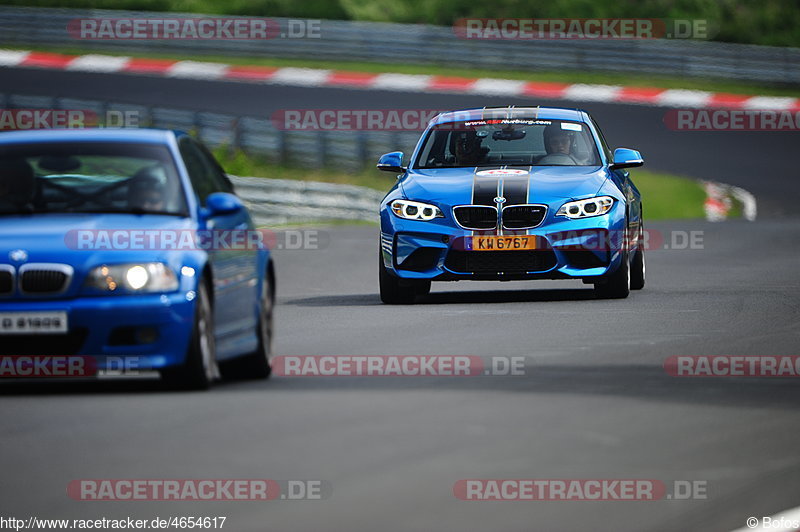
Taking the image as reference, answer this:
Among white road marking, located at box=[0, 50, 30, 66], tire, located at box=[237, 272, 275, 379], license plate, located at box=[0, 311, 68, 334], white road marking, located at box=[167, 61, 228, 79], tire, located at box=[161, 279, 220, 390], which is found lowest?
white road marking, located at box=[167, 61, 228, 79]

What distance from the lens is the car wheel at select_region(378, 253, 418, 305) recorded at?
15.2 meters

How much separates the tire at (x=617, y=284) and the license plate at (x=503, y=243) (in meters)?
0.85

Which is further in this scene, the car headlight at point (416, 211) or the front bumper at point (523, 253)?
the car headlight at point (416, 211)

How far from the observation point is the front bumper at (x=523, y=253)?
14.7 meters

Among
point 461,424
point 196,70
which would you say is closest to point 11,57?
point 196,70

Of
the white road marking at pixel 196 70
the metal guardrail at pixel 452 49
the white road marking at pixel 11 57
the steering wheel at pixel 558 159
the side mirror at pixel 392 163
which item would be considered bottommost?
the white road marking at pixel 196 70

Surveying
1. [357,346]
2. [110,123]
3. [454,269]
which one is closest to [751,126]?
[110,123]

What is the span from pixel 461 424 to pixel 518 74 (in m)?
34.3

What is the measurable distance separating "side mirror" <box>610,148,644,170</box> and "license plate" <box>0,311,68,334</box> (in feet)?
24.0

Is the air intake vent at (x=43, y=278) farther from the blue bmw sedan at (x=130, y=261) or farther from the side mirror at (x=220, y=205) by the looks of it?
the side mirror at (x=220, y=205)

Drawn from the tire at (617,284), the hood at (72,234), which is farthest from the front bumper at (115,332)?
the tire at (617,284)

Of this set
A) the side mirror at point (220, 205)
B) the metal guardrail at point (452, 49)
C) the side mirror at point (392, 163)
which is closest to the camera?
the side mirror at point (220, 205)

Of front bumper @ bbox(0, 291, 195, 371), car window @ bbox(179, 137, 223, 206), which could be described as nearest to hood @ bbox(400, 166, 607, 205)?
car window @ bbox(179, 137, 223, 206)

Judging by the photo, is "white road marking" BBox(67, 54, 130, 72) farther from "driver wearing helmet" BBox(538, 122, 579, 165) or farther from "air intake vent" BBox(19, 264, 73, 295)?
"air intake vent" BBox(19, 264, 73, 295)
